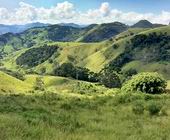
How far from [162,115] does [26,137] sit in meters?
13.7

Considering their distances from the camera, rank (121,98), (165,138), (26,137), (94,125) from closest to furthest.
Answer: (26,137) → (165,138) → (94,125) → (121,98)

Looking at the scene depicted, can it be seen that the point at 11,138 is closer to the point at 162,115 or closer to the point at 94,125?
the point at 94,125

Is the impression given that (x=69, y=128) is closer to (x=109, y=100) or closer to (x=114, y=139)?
(x=114, y=139)

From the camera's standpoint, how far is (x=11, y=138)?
11273 mm

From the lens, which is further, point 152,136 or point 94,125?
point 94,125

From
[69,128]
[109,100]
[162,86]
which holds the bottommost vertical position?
[162,86]

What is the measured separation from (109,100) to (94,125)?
15757mm

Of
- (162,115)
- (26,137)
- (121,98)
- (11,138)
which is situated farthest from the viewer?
(121,98)

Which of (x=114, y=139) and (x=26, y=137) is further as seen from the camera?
(x=114, y=139)

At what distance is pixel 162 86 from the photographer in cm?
11362

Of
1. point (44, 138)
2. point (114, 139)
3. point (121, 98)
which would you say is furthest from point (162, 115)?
point (44, 138)

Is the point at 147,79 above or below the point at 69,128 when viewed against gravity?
below

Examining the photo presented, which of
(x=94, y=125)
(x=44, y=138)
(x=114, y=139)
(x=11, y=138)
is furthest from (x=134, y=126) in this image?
(x=11, y=138)

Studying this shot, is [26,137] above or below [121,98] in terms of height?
above
